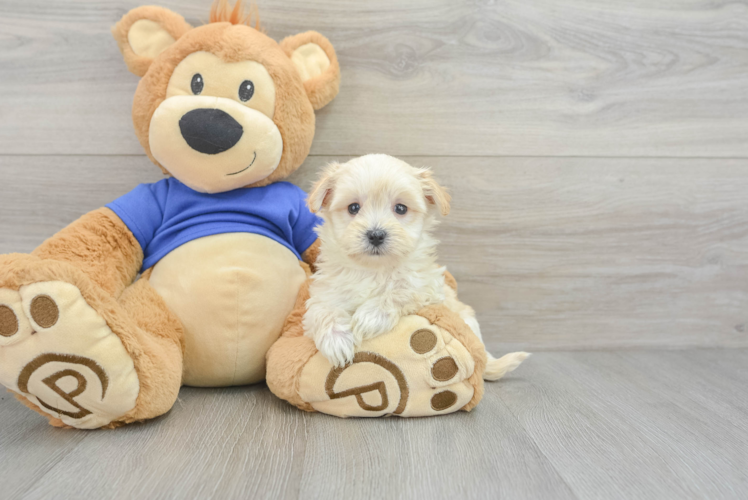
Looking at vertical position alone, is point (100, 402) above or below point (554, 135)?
below

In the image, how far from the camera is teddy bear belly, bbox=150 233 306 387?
1.00 meters

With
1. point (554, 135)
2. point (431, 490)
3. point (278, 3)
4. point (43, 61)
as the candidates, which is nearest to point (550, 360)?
point (554, 135)

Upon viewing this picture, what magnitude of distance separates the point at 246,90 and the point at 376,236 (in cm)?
44

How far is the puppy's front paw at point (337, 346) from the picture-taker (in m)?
0.89

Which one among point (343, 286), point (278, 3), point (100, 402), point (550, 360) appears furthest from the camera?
point (550, 360)

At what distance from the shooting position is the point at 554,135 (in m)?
1.32

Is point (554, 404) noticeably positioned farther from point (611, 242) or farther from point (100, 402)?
point (100, 402)

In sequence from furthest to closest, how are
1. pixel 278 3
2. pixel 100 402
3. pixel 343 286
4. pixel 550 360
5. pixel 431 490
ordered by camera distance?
pixel 550 360 → pixel 278 3 → pixel 343 286 → pixel 100 402 → pixel 431 490

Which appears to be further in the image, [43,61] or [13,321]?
[43,61]

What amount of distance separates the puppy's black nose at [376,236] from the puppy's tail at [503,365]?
0.45m

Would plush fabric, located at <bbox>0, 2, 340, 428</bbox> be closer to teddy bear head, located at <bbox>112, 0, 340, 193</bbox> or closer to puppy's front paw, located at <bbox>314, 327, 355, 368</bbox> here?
teddy bear head, located at <bbox>112, 0, 340, 193</bbox>

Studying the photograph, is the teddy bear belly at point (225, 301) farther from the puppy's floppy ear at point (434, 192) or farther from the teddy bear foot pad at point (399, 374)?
the puppy's floppy ear at point (434, 192)

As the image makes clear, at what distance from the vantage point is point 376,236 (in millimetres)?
856

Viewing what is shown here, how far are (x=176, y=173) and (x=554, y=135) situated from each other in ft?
3.13
